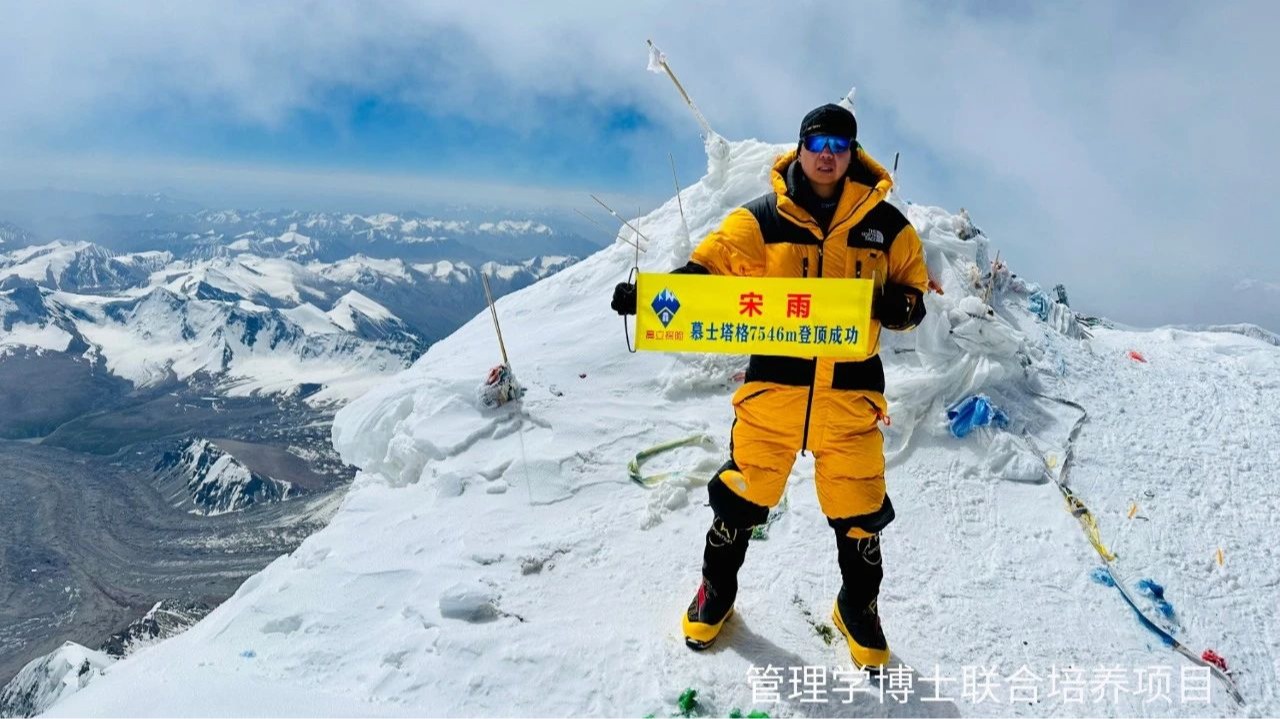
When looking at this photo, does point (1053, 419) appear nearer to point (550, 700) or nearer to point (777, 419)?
point (777, 419)

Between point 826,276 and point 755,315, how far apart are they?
1.65ft

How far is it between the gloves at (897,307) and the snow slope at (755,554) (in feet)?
7.73

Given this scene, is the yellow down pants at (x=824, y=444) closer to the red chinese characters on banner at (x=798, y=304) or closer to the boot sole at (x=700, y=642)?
the red chinese characters on banner at (x=798, y=304)

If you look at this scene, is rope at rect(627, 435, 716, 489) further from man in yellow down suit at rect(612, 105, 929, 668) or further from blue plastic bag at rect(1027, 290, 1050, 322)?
blue plastic bag at rect(1027, 290, 1050, 322)

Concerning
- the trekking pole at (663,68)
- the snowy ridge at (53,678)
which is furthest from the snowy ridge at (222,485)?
the trekking pole at (663,68)

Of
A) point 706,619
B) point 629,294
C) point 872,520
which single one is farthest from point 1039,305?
point 629,294

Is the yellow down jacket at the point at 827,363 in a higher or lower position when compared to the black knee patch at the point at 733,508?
higher

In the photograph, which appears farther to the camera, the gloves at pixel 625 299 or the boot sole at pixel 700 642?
the boot sole at pixel 700 642

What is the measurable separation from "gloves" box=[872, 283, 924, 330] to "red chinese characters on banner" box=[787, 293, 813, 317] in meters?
0.40

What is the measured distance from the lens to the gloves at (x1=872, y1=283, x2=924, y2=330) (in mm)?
3684

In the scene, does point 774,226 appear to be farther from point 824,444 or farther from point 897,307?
point 824,444

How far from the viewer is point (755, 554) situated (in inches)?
215

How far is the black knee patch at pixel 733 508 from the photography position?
407 centimetres

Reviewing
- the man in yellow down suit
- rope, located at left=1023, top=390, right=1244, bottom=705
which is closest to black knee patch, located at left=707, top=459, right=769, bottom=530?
the man in yellow down suit
